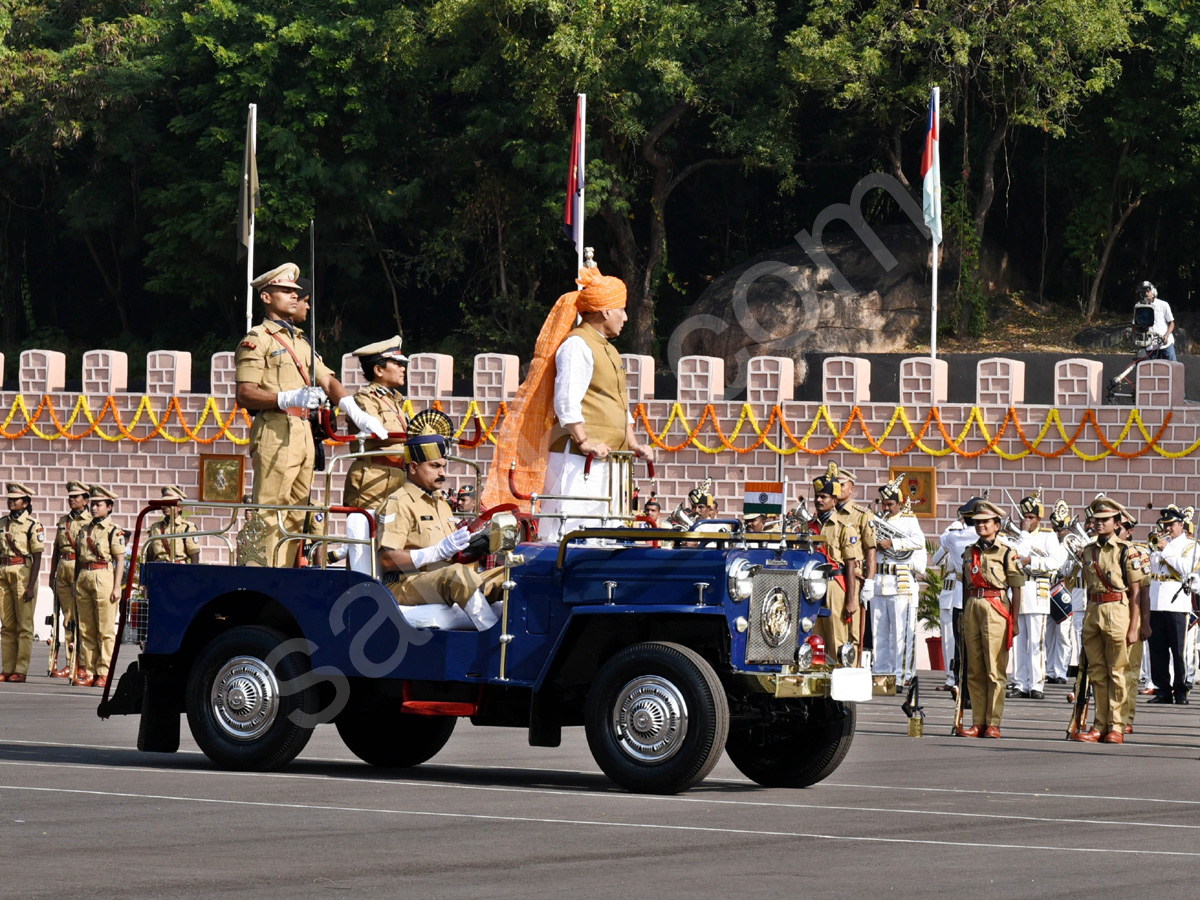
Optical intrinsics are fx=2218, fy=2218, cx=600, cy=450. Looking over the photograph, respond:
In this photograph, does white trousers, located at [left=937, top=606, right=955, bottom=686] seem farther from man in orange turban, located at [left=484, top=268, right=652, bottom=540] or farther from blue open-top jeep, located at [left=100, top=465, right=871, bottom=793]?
blue open-top jeep, located at [left=100, top=465, right=871, bottom=793]

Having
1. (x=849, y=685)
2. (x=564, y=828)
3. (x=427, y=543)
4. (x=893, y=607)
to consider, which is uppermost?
(x=427, y=543)

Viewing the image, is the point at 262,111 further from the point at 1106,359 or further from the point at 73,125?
the point at 1106,359

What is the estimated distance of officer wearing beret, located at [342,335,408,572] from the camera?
1330 centimetres

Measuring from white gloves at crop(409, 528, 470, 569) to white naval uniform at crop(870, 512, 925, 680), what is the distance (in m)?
10.1

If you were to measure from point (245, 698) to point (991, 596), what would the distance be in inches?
268

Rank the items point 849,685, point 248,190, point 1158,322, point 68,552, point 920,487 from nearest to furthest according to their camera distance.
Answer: point 849,685
point 68,552
point 920,487
point 1158,322
point 248,190

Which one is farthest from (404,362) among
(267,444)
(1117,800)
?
(1117,800)

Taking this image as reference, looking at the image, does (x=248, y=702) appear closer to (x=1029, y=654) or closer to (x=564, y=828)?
(x=564, y=828)

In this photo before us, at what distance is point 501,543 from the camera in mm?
11492

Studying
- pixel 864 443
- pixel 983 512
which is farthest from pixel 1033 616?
pixel 864 443

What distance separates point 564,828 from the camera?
9.99m

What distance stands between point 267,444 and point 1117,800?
17.2 feet

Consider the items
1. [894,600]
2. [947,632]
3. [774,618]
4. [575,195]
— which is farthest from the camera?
[575,195]

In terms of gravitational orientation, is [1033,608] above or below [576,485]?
below
